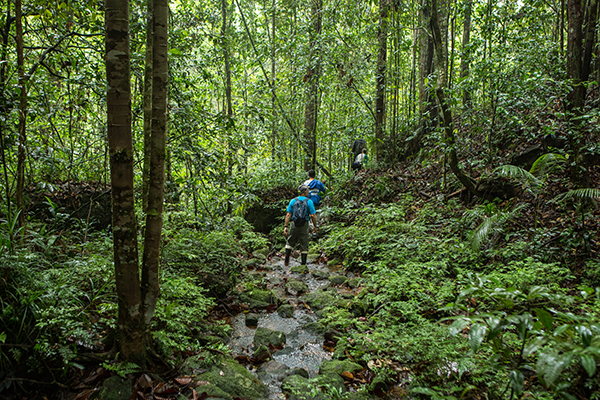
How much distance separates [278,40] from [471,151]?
308 inches

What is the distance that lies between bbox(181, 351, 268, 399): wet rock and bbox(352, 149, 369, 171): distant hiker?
10.5 metres

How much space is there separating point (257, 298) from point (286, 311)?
0.68 metres

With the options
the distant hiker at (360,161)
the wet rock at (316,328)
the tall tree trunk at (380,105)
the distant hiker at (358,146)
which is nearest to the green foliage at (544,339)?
the wet rock at (316,328)

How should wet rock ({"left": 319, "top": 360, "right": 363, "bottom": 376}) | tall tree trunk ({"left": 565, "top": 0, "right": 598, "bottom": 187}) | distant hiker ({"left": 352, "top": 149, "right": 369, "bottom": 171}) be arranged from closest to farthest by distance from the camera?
wet rock ({"left": 319, "top": 360, "right": 363, "bottom": 376}) → tall tree trunk ({"left": 565, "top": 0, "right": 598, "bottom": 187}) → distant hiker ({"left": 352, "top": 149, "right": 369, "bottom": 171})

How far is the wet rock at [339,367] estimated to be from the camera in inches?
138

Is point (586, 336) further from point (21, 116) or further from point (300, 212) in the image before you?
point (300, 212)

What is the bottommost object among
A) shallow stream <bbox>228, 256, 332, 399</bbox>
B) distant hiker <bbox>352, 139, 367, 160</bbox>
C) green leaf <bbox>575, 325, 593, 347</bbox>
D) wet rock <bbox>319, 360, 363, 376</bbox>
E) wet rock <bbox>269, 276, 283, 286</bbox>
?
shallow stream <bbox>228, 256, 332, 399</bbox>

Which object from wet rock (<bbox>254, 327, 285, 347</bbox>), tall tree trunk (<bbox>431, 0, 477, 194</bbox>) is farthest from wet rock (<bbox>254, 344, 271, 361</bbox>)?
tall tree trunk (<bbox>431, 0, 477, 194</bbox>)

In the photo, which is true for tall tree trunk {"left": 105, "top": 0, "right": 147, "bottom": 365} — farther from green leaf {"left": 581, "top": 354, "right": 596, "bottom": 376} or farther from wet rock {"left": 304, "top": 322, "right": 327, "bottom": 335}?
green leaf {"left": 581, "top": 354, "right": 596, "bottom": 376}

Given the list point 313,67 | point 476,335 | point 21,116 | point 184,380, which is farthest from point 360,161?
point 476,335

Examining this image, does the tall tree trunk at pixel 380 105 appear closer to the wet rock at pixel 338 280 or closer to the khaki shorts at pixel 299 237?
the khaki shorts at pixel 299 237

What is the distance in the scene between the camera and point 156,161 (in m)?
3.21

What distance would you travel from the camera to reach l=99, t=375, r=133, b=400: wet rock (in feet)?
8.77

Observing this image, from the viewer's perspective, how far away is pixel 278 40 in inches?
479
